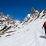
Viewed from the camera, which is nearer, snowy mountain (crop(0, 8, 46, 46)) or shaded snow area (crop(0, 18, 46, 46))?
shaded snow area (crop(0, 18, 46, 46))

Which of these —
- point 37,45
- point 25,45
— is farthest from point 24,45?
point 37,45

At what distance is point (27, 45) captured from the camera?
10.6 meters

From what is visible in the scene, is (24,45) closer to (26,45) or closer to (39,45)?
(26,45)

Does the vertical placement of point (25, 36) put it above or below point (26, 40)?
above

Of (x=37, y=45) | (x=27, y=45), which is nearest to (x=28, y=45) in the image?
(x=27, y=45)

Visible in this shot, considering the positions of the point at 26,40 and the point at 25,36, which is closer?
the point at 26,40

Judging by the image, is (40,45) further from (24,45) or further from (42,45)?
(24,45)

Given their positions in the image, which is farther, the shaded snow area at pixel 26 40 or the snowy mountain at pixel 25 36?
the snowy mountain at pixel 25 36

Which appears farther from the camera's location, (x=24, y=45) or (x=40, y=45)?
(x=24, y=45)

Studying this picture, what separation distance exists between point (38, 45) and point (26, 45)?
1.20 m

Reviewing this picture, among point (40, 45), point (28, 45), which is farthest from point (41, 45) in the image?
point (28, 45)

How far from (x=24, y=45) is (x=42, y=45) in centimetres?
164

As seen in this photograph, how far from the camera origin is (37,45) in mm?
Answer: 9867

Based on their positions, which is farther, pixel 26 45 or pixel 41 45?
pixel 26 45
